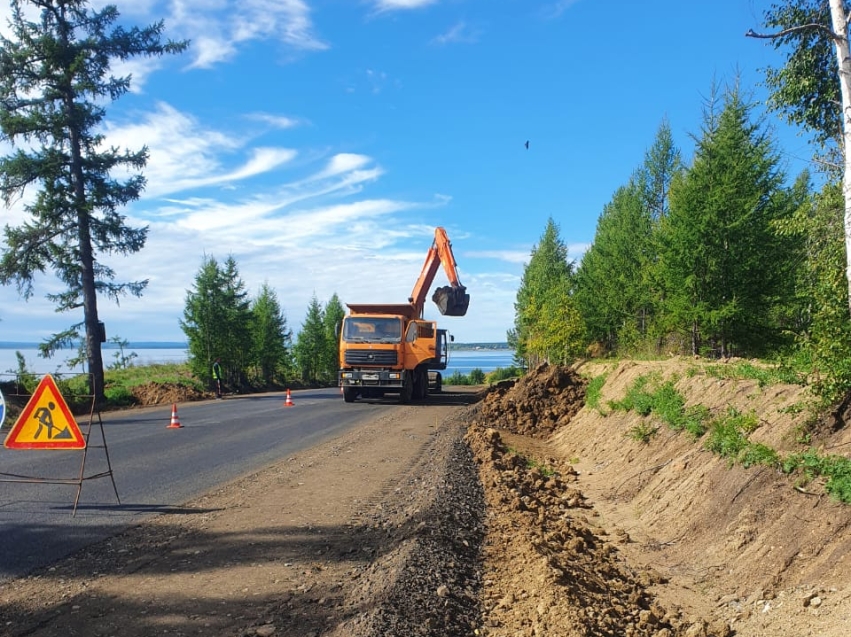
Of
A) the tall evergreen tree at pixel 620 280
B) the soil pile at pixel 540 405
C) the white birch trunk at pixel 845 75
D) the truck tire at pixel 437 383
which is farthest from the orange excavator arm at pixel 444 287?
the white birch trunk at pixel 845 75

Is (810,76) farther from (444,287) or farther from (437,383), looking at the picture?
(437,383)

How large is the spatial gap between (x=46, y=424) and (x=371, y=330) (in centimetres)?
1561

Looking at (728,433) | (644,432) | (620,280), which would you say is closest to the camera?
(728,433)

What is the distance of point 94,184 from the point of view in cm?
2284

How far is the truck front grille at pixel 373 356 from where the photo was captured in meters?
22.6

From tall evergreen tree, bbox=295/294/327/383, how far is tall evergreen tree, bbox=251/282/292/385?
167 inches

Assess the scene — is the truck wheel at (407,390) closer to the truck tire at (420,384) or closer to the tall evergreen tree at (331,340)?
the truck tire at (420,384)

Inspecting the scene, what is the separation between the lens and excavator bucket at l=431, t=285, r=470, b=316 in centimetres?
2434

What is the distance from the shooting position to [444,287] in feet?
80.7

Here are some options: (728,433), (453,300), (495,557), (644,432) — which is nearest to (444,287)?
(453,300)

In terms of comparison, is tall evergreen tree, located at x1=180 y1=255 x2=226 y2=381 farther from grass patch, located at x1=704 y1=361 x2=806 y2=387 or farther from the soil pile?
grass patch, located at x1=704 y1=361 x2=806 y2=387

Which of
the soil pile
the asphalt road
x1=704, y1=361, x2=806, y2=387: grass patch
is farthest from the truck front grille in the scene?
x1=704, y1=361, x2=806, y2=387: grass patch

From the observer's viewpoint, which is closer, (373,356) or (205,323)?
(373,356)

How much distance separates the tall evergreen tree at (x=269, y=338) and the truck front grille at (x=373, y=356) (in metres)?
18.6
